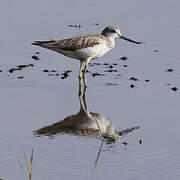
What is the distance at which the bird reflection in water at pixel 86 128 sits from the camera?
410 inches

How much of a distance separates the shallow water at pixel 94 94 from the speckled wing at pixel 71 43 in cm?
35

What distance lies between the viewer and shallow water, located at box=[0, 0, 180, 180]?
30.8 feet

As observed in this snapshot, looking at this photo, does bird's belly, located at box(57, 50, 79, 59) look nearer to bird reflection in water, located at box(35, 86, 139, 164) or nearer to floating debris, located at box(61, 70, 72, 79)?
floating debris, located at box(61, 70, 72, 79)

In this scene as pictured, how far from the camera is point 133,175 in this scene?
9008 mm

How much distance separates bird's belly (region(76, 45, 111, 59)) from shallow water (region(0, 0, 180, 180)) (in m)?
0.28

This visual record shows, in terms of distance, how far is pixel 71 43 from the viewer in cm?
1312

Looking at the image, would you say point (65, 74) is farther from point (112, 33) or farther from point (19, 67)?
point (112, 33)

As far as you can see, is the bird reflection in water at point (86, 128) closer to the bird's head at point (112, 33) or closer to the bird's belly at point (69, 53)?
the bird's belly at point (69, 53)

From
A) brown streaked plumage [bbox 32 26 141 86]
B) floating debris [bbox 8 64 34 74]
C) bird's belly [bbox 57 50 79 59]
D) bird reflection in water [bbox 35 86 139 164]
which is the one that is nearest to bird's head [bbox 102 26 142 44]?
brown streaked plumage [bbox 32 26 141 86]

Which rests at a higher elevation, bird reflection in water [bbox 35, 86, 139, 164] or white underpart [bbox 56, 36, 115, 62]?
white underpart [bbox 56, 36, 115, 62]

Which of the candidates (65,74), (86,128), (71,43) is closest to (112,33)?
(71,43)

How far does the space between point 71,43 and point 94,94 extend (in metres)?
1.20

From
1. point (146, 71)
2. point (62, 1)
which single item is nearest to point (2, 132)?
point (146, 71)

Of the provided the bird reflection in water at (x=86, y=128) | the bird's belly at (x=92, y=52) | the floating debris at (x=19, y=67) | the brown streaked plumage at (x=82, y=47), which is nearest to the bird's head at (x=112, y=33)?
the brown streaked plumage at (x=82, y=47)
